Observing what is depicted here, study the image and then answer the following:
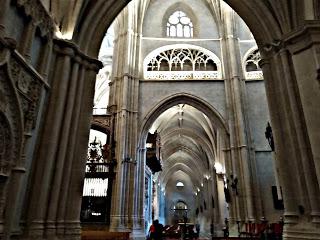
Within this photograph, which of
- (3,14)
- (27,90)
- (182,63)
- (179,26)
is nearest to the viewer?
(3,14)

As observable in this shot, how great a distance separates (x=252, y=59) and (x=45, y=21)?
15406 mm

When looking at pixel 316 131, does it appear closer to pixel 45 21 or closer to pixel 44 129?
pixel 44 129

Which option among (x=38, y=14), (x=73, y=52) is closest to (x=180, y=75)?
(x=73, y=52)

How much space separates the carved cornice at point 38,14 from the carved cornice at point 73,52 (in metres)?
0.31

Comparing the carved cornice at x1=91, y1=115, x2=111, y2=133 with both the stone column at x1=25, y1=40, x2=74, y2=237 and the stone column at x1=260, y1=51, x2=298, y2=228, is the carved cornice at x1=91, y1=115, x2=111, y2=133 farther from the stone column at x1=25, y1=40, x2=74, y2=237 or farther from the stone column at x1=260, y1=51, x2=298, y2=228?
the stone column at x1=260, y1=51, x2=298, y2=228

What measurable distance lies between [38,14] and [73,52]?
118 cm

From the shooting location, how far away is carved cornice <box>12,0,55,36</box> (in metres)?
4.48

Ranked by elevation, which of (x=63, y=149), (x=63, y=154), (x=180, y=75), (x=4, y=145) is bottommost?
(x=4, y=145)

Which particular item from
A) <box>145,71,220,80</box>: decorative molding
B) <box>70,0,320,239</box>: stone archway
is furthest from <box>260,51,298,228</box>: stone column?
<box>145,71,220,80</box>: decorative molding

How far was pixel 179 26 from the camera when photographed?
20.0 meters

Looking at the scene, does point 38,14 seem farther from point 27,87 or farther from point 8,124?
point 8,124

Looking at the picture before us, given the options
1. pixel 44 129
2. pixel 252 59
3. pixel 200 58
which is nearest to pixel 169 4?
pixel 200 58

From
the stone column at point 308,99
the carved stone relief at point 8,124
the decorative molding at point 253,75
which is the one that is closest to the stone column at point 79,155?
the carved stone relief at point 8,124

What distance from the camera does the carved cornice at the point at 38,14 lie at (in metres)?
4.48
